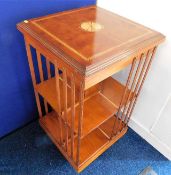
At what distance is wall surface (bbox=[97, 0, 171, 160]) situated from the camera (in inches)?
35.4

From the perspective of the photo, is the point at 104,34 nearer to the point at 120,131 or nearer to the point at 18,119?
the point at 120,131

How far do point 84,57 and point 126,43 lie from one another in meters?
0.21

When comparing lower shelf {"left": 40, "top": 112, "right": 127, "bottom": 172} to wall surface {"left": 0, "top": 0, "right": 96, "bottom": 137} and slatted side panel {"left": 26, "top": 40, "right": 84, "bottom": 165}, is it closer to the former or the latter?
slatted side panel {"left": 26, "top": 40, "right": 84, "bottom": 165}

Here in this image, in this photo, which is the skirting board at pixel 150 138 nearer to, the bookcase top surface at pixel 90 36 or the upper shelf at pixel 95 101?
the upper shelf at pixel 95 101

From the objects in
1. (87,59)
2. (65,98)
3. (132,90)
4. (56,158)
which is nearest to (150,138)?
(132,90)

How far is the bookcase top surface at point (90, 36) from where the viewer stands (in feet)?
2.20

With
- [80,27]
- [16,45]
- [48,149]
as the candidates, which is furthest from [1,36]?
[48,149]

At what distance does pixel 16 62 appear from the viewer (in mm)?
1000

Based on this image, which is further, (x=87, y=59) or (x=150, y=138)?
(x=150, y=138)

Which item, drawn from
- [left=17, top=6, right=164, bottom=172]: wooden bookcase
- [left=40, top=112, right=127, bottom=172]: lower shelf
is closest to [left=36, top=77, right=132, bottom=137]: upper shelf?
[left=17, top=6, right=164, bottom=172]: wooden bookcase

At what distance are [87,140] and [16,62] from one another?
625 millimetres

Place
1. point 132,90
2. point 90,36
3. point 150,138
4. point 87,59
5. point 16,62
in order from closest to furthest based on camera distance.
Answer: point 87,59, point 90,36, point 16,62, point 132,90, point 150,138

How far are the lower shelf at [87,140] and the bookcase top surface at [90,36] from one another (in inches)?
25.6

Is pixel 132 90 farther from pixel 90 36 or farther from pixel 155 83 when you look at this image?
pixel 90 36
